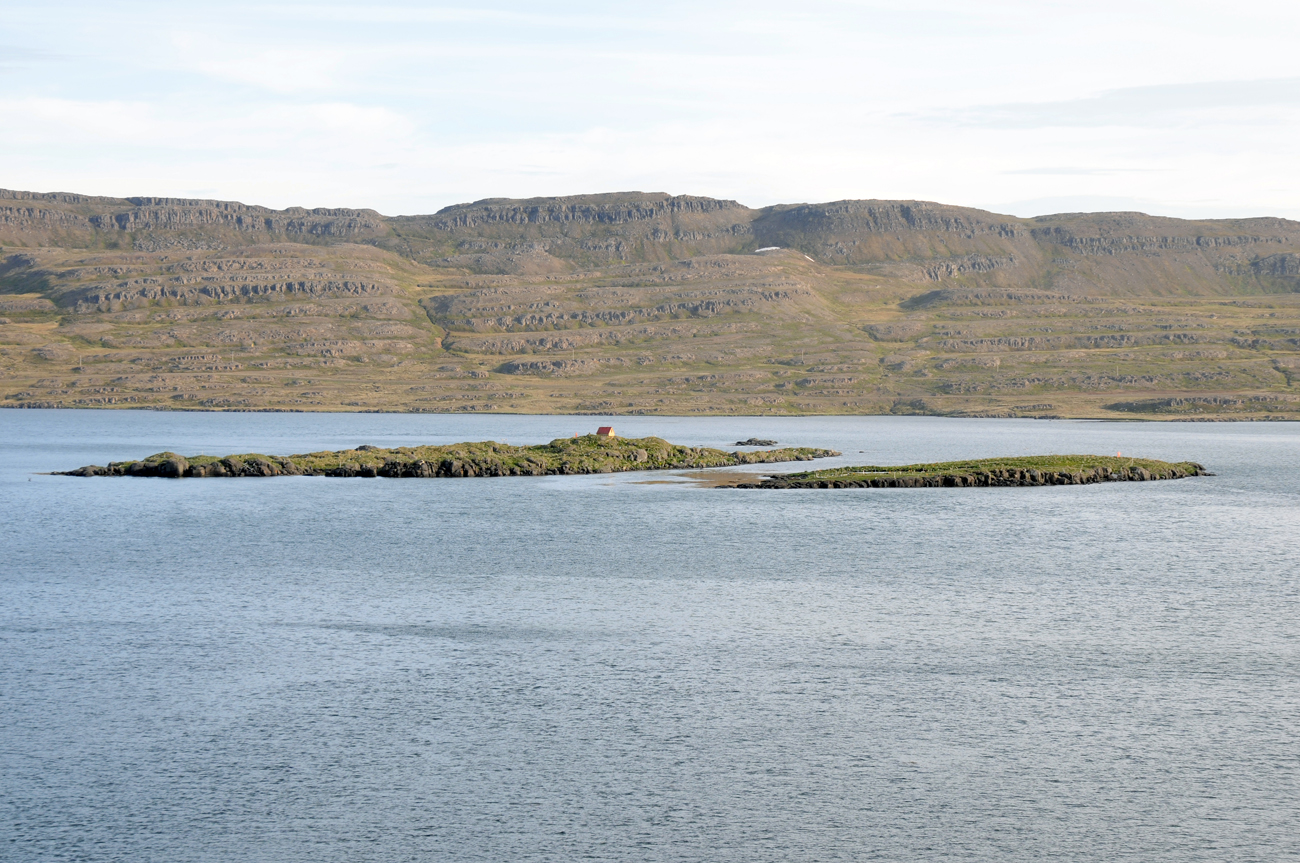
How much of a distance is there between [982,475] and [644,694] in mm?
78515

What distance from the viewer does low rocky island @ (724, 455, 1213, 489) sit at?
107375 mm

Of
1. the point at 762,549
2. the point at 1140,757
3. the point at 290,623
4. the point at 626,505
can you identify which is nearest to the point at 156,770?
the point at 290,623

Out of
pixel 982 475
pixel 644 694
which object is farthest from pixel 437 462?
pixel 644 694

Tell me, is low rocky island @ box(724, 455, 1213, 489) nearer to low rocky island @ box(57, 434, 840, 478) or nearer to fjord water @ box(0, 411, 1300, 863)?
low rocky island @ box(57, 434, 840, 478)

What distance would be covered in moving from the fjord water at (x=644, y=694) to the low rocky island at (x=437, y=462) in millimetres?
36045

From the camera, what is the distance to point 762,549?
235 feet

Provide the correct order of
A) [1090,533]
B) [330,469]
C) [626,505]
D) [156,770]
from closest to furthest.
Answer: [156,770], [1090,533], [626,505], [330,469]

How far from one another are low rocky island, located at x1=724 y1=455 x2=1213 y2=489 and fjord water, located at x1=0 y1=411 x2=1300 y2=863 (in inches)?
1062

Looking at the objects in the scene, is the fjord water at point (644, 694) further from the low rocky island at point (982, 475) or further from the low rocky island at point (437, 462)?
the low rocky island at point (437, 462)

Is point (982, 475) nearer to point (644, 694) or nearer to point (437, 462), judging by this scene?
point (437, 462)

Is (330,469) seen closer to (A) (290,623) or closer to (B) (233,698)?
(A) (290,623)

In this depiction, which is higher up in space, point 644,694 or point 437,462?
point 437,462

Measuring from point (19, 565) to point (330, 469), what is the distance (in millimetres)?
52630

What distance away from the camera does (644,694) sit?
3753 centimetres
